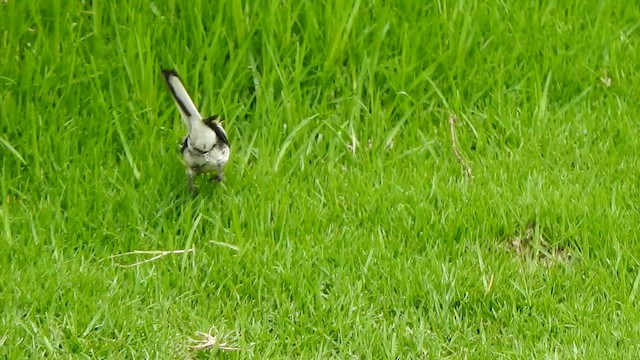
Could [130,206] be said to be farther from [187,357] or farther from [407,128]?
[407,128]

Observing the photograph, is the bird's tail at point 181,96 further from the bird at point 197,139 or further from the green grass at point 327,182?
the green grass at point 327,182

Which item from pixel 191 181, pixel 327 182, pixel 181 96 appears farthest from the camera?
pixel 327 182

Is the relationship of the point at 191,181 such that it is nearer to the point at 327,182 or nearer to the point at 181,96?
the point at 181,96

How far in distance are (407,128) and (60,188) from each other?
5.82 ft

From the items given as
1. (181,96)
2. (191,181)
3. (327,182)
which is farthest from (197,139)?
(327,182)

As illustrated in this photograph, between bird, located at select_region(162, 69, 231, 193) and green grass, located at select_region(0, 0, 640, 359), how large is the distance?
20cm

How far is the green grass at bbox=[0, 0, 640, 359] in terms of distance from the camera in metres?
4.07

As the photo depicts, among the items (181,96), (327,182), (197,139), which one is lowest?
(327,182)

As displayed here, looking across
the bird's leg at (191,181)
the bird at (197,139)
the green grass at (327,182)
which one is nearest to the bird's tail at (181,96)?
the bird at (197,139)

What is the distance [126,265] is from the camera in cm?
436

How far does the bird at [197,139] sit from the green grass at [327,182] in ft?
0.64

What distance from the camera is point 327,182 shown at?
4.86 m

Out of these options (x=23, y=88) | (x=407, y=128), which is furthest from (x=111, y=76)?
(x=407, y=128)

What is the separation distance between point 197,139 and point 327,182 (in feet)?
2.40
